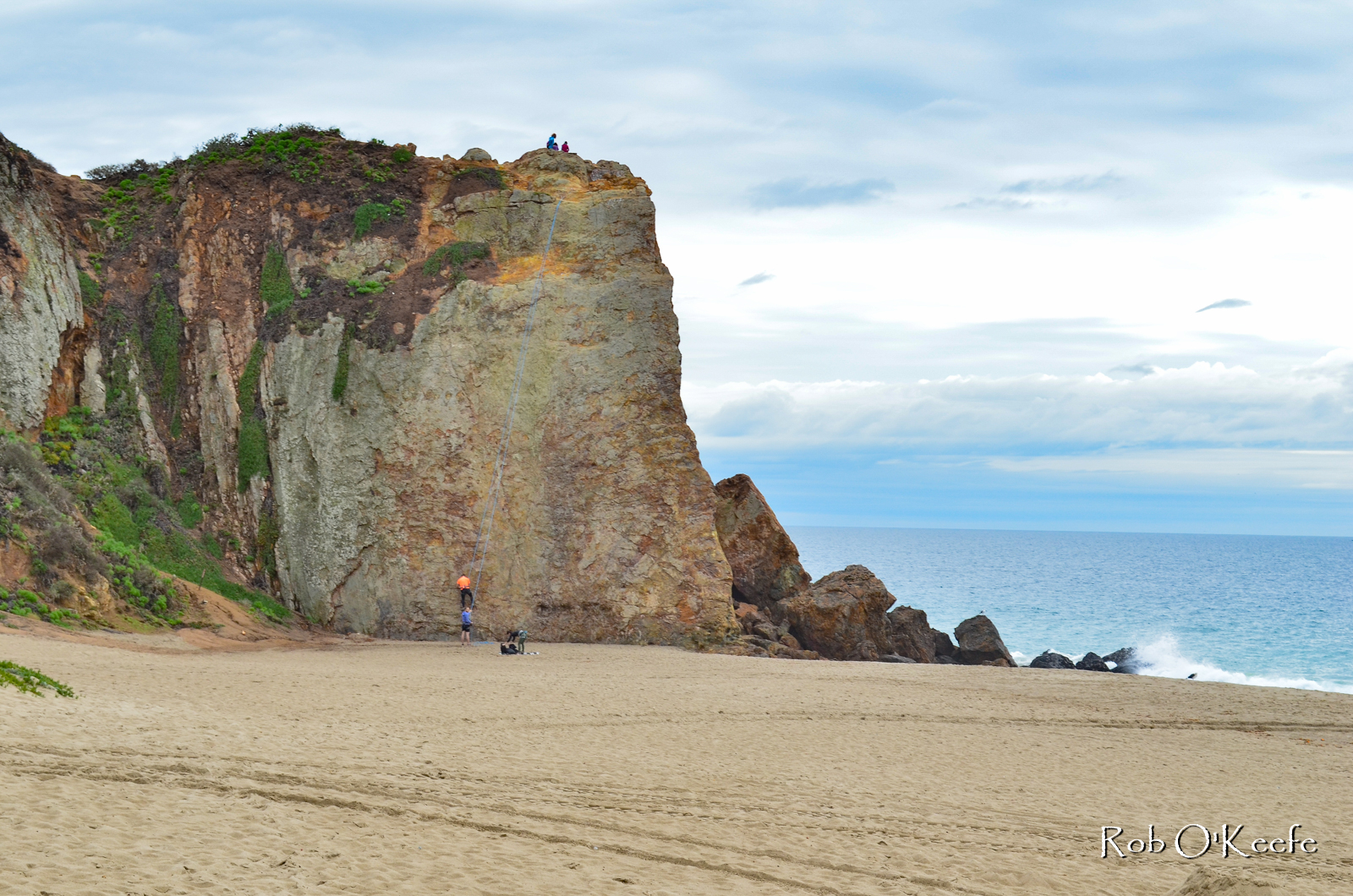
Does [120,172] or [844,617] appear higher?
[120,172]

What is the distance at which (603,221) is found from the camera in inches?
1218

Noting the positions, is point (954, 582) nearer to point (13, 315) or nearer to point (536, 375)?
point (536, 375)

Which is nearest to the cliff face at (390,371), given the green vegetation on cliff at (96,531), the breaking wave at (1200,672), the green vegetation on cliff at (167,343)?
the green vegetation on cliff at (167,343)

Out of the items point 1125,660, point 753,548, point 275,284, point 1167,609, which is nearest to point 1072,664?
point 1125,660

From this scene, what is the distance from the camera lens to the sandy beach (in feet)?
26.9

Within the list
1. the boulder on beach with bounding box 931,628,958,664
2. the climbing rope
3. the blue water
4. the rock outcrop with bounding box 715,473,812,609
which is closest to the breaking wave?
the blue water

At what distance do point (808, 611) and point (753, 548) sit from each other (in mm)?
3715

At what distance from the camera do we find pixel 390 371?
94.2ft

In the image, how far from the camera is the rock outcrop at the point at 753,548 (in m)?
33.1

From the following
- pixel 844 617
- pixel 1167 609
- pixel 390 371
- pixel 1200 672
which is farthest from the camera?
pixel 1167 609

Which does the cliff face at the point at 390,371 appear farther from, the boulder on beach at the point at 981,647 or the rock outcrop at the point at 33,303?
the boulder on beach at the point at 981,647
